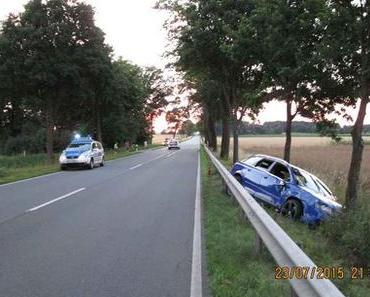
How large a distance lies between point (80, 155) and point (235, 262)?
23206 millimetres

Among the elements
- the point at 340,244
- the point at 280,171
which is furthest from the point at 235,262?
the point at 280,171

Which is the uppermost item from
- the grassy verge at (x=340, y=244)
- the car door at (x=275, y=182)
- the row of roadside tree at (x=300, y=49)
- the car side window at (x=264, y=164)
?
the row of roadside tree at (x=300, y=49)

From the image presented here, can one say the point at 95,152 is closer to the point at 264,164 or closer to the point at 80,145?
the point at 80,145

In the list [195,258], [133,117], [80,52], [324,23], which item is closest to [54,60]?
[80,52]

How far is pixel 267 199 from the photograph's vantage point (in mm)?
14461

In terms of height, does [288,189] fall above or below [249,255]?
above

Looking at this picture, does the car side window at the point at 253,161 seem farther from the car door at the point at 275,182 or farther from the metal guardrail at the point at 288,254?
the metal guardrail at the point at 288,254

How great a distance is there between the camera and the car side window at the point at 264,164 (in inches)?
600

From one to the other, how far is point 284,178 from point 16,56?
26.0m

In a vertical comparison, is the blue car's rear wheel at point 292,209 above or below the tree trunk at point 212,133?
below

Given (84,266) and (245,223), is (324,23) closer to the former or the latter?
(245,223)

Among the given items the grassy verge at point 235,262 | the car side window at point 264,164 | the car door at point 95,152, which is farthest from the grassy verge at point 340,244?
the car door at point 95,152

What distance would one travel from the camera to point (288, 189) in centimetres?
1342

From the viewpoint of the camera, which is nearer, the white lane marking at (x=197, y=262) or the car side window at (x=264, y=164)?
the white lane marking at (x=197, y=262)
